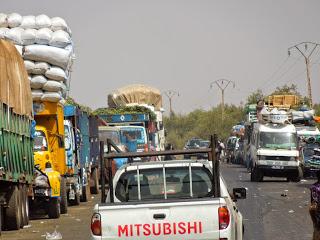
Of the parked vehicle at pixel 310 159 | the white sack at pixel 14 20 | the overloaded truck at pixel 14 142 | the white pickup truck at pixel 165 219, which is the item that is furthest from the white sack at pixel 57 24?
the parked vehicle at pixel 310 159

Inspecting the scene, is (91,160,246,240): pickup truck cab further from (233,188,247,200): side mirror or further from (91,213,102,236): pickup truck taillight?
(233,188,247,200): side mirror

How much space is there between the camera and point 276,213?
28484 mm

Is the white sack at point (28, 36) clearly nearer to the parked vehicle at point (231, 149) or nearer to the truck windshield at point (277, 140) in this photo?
the truck windshield at point (277, 140)

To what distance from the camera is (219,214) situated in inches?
518

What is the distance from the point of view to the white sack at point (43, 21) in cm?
2850

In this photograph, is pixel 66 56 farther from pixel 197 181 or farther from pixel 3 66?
pixel 197 181

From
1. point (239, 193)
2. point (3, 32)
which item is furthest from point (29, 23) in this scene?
point (239, 193)

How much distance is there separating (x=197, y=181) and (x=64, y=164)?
52.5ft

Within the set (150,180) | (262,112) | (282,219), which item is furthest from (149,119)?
(150,180)

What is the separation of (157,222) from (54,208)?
580 inches

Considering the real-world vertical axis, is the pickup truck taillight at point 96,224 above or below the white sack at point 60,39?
below

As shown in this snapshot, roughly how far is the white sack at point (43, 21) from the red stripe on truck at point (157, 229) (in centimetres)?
1597

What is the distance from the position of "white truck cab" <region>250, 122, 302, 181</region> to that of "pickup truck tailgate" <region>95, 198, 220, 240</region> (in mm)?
34282

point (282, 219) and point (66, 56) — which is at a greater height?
point (66, 56)
